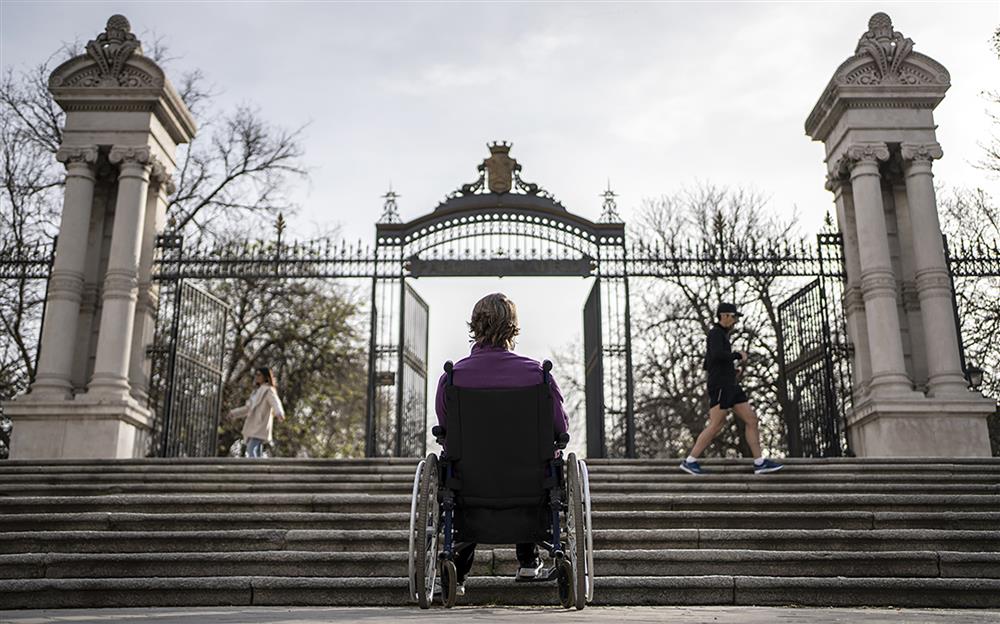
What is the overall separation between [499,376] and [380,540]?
2.54 m

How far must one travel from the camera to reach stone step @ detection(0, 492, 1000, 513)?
7.66m

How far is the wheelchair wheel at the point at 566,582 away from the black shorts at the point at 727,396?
5211mm

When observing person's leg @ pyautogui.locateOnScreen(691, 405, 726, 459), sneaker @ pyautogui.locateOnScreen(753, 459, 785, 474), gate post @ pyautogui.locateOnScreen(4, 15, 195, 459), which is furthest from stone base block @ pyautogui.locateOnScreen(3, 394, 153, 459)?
sneaker @ pyautogui.locateOnScreen(753, 459, 785, 474)

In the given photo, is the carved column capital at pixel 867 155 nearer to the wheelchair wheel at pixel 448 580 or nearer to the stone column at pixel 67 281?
the stone column at pixel 67 281

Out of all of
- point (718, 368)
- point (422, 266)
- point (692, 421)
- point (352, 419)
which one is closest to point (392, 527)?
point (718, 368)

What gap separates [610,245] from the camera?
13.7 meters

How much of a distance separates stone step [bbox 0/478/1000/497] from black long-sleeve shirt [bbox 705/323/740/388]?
114 cm

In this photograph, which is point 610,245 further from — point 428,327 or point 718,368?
point 718,368

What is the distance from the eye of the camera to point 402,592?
5.82 metres

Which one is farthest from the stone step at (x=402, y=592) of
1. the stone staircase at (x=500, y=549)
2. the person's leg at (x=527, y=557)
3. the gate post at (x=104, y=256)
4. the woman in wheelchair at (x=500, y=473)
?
the gate post at (x=104, y=256)

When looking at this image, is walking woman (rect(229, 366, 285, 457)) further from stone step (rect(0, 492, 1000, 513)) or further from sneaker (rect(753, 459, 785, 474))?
sneaker (rect(753, 459, 785, 474))

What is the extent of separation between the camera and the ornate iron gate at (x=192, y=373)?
12.6m

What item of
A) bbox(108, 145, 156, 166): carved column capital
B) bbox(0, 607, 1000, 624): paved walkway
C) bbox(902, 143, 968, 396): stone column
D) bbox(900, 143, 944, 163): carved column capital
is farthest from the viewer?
bbox(108, 145, 156, 166): carved column capital

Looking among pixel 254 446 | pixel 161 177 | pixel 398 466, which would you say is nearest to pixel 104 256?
pixel 161 177
